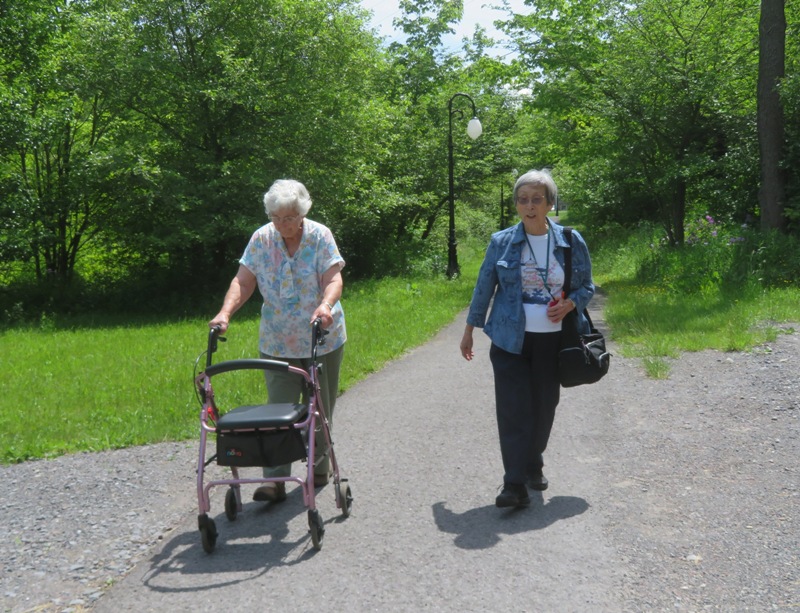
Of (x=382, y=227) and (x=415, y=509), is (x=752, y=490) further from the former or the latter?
(x=382, y=227)

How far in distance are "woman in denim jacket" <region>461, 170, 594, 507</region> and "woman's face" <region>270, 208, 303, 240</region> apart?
3.69 ft

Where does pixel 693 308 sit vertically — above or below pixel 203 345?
above

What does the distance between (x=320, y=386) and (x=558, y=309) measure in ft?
5.03

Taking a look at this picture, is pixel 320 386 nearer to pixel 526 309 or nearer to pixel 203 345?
pixel 526 309

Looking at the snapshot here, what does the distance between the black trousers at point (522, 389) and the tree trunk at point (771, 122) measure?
12400 mm

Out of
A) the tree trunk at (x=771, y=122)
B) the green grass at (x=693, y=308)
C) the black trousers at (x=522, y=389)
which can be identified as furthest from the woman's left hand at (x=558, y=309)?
the tree trunk at (x=771, y=122)

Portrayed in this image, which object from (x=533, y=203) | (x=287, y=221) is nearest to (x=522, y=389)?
(x=533, y=203)

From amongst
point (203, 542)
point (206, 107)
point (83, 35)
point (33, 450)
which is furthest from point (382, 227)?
point (203, 542)

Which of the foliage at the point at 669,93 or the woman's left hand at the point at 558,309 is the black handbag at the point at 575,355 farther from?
the foliage at the point at 669,93

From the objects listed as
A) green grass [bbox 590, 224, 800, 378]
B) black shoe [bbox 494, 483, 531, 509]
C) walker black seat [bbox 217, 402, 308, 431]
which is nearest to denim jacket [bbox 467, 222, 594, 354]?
black shoe [bbox 494, 483, 531, 509]

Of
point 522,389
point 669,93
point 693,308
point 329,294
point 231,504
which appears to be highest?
point 669,93

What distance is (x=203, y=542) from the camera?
163 inches

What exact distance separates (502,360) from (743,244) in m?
11.3

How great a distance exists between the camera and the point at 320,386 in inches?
197
